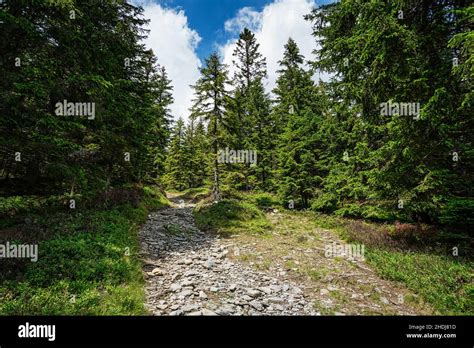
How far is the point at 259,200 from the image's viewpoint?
2214 cm

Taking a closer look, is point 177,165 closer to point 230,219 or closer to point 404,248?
point 230,219

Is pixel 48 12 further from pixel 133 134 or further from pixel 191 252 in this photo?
pixel 191 252

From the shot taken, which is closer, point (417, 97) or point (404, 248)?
point (417, 97)

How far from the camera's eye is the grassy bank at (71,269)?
16.8 feet

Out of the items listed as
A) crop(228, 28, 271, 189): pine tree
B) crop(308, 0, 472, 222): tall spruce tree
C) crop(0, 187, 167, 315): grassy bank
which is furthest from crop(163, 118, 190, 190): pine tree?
crop(308, 0, 472, 222): tall spruce tree

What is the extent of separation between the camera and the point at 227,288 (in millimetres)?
6820

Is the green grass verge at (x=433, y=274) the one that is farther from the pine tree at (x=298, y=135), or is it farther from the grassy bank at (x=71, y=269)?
the pine tree at (x=298, y=135)

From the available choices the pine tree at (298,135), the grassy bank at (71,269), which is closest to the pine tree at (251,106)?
the pine tree at (298,135)

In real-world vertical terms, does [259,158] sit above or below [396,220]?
above

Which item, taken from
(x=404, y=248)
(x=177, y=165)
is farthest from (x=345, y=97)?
(x=177, y=165)

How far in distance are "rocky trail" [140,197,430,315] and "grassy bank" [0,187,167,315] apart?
0.70 metres

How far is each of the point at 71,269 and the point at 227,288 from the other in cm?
452
